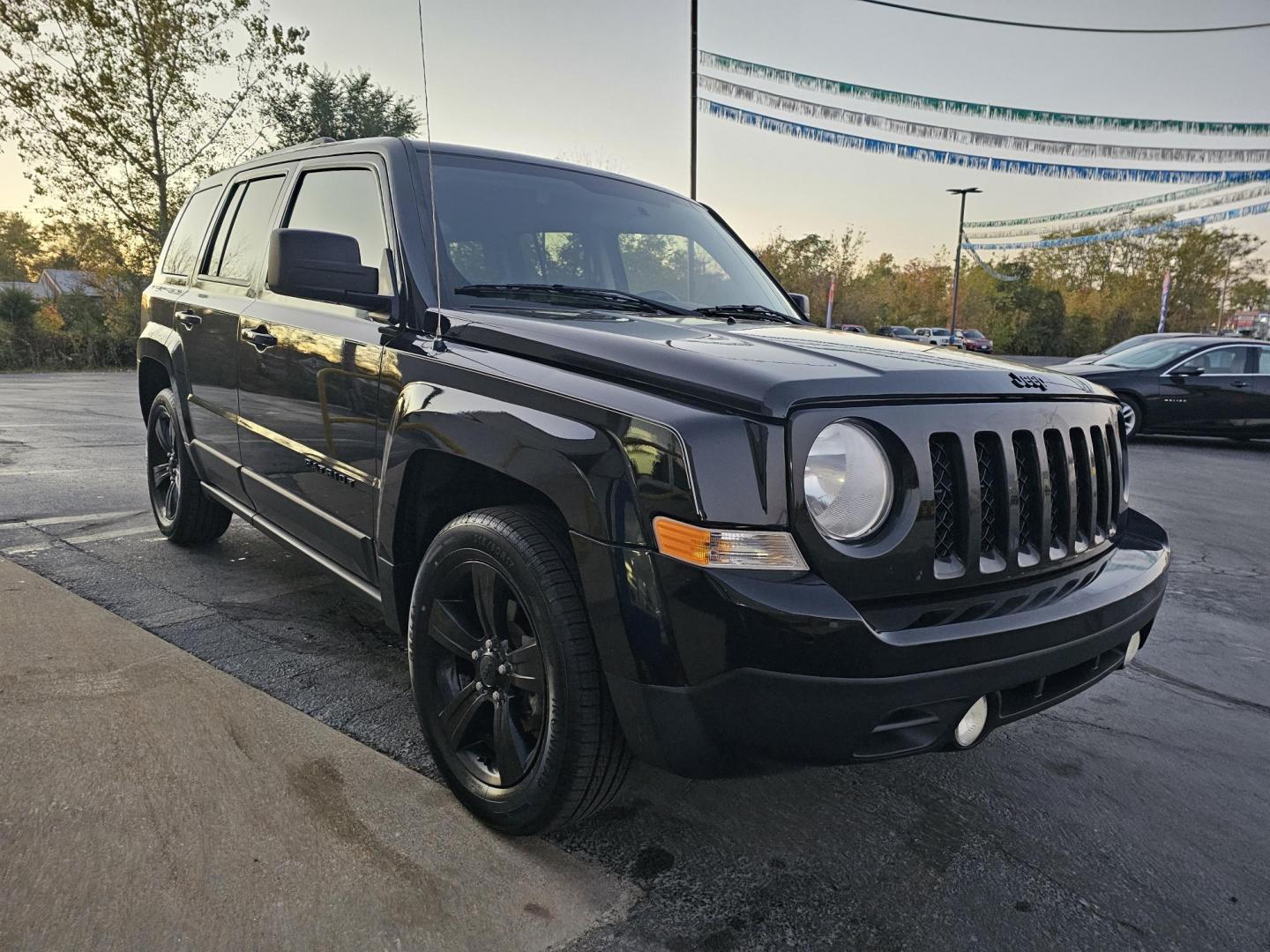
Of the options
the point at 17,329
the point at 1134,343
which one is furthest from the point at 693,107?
the point at 17,329

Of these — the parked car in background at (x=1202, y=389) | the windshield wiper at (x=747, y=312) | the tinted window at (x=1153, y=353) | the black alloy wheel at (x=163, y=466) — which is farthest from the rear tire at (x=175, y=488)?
the tinted window at (x=1153, y=353)

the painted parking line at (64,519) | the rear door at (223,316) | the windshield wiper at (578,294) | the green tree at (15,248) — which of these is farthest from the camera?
the green tree at (15,248)

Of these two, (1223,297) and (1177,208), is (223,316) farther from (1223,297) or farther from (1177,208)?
(1223,297)

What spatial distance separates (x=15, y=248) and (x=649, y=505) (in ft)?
164

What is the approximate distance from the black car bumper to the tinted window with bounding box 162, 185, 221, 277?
3.39 m

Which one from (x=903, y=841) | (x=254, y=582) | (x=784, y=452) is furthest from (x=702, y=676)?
(x=254, y=582)

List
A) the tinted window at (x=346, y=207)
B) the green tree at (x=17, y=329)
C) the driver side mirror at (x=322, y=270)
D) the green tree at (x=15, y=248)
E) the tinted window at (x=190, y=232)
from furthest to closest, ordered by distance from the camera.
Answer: the green tree at (x=15, y=248) < the green tree at (x=17, y=329) < the tinted window at (x=190, y=232) < the tinted window at (x=346, y=207) < the driver side mirror at (x=322, y=270)

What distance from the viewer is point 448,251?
2639 millimetres

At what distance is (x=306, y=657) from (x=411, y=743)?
84 cm

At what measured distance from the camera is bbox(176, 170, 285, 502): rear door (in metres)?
3.51

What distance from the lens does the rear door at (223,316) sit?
351 centimetres

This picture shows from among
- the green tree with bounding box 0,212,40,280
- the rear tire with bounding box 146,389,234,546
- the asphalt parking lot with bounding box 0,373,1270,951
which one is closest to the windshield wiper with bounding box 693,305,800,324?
the asphalt parking lot with bounding box 0,373,1270,951

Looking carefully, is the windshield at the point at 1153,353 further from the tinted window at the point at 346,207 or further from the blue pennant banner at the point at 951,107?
the tinted window at the point at 346,207

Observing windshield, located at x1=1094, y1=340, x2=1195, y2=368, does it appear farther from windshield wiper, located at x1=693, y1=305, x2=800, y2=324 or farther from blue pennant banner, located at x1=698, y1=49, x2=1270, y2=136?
windshield wiper, located at x1=693, y1=305, x2=800, y2=324
